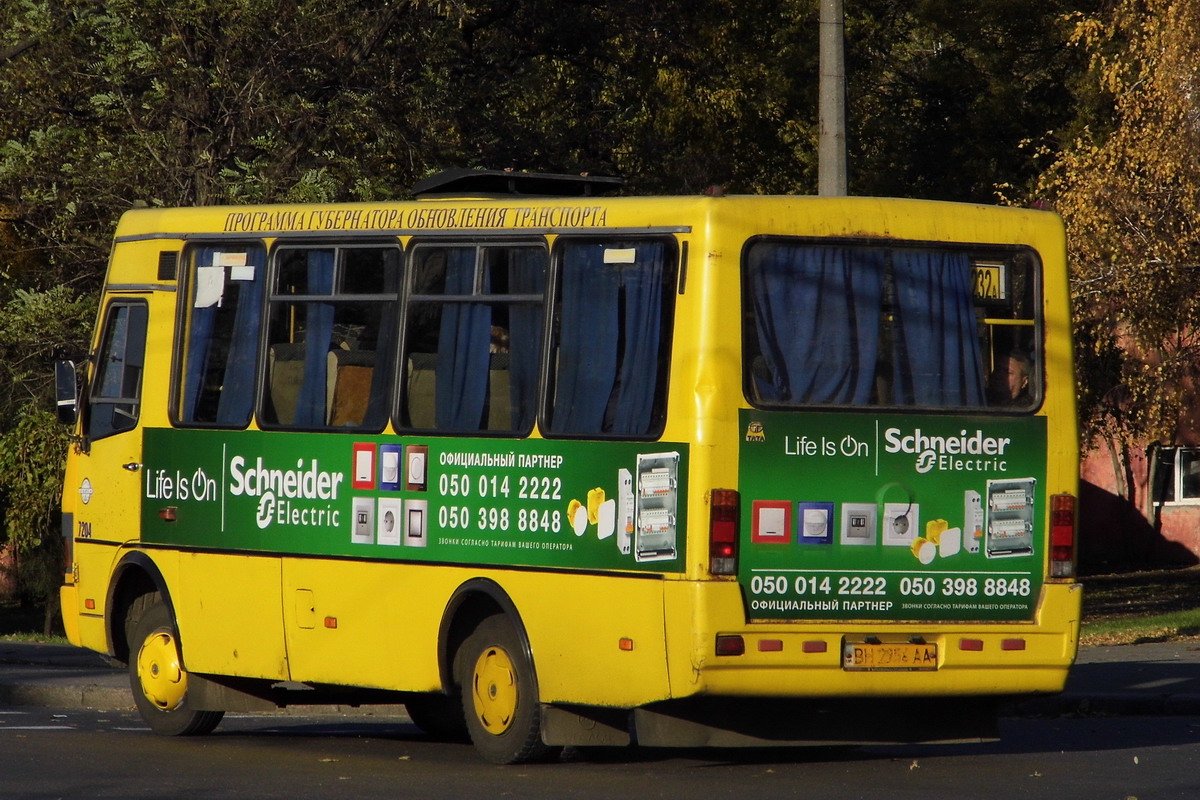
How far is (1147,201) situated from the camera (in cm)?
1955

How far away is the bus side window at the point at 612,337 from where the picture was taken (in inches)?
384

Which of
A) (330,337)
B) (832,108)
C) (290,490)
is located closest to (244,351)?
(330,337)

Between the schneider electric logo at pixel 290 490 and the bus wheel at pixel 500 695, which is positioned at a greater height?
the schneider electric logo at pixel 290 490

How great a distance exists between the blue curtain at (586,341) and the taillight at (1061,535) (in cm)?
231

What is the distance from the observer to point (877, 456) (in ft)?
32.3

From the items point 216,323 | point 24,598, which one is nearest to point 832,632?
point 216,323

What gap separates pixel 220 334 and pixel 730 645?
14.1 ft

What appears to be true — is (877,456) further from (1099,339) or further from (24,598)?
(24,598)

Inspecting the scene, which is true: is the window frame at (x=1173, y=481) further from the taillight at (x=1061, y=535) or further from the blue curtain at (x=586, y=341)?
the blue curtain at (x=586, y=341)

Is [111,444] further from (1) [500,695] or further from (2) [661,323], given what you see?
(2) [661,323]

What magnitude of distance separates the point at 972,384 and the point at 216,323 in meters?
4.67

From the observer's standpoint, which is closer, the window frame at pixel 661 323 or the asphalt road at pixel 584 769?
the asphalt road at pixel 584 769

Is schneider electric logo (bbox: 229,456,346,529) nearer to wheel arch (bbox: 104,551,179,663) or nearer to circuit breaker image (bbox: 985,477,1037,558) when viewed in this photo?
wheel arch (bbox: 104,551,179,663)

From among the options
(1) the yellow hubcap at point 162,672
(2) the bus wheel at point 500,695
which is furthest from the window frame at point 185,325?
(2) the bus wheel at point 500,695
